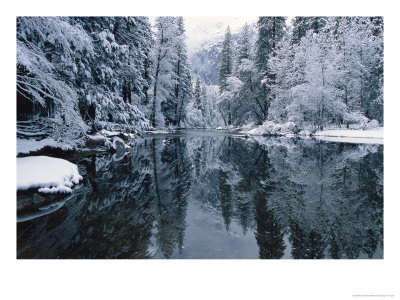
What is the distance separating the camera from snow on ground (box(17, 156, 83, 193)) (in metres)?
5.55

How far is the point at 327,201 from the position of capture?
5695 mm

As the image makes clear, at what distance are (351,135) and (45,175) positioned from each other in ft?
72.9

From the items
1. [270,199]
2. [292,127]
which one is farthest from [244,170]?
[292,127]

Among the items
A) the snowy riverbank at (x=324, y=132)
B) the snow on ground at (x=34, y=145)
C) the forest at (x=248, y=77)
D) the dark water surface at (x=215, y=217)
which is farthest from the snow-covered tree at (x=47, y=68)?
the snowy riverbank at (x=324, y=132)

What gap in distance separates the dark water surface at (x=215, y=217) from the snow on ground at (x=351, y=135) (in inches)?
475

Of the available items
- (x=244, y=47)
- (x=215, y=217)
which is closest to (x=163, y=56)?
(x=244, y=47)

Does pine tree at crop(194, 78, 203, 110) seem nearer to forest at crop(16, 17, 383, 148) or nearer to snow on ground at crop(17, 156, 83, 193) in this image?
forest at crop(16, 17, 383, 148)

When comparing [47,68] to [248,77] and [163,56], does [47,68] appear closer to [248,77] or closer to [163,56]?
[163,56]

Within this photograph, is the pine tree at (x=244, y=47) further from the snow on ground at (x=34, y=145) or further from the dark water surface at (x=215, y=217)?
the snow on ground at (x=34, y=145)

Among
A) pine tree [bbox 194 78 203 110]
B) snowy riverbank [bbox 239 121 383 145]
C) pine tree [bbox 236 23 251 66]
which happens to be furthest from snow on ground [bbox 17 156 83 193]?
pine tree [bbox 194 78 203 110]

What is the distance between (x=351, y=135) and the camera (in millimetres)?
21203

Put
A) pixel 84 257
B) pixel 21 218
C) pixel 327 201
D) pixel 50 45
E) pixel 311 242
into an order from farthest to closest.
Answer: pixel 50 45 < pixel 327 201 < pixel 21 218 < pixel 311 242 < pixel 84 257
